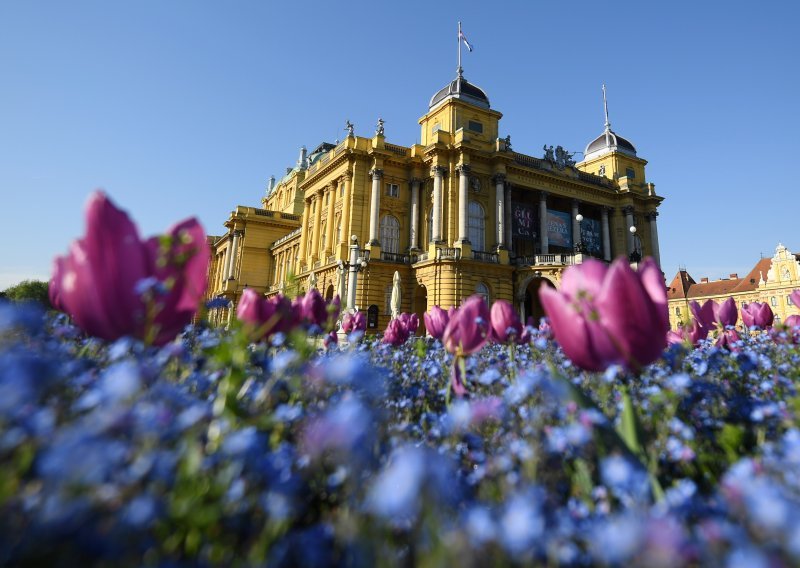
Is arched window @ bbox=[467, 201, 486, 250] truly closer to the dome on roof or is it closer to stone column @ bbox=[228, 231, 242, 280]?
the dome on roof

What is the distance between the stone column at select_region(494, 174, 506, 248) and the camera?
25.5 metres

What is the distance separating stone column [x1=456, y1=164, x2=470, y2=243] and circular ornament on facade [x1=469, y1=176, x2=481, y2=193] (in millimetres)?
960

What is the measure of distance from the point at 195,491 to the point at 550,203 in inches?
1265

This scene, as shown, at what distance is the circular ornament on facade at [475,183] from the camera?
2561 centimetres

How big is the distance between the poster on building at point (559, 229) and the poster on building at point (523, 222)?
4.37 feet

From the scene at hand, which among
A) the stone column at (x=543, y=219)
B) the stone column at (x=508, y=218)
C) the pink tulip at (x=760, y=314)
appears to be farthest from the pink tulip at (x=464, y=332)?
the stone column at (x=543, y=219)

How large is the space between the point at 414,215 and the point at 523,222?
7.45 metres

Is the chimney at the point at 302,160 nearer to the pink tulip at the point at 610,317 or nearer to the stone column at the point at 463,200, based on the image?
the stone column at the point at 463,200

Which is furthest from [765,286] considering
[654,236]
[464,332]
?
[464,332]

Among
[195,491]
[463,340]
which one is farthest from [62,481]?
[463,340]

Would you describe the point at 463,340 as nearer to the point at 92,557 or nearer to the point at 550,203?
the point at 92,557

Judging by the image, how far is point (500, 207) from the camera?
25.6m

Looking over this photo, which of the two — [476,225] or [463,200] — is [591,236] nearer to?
[476,225]

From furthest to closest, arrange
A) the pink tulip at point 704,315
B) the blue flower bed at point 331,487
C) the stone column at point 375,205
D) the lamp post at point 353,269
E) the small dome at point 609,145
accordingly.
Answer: the small dome at point 609,145, the stone column at point 375,205, the lamp post at point 353,269, the pink tulip at point 704,315, the blue flower bed at point 331,487
